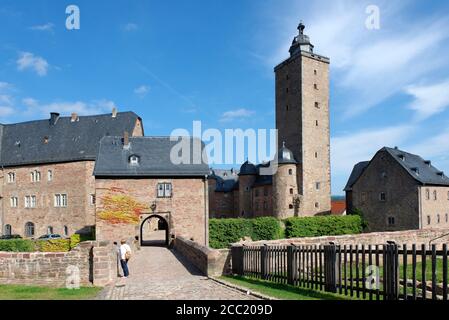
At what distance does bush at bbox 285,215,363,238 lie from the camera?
115 ft

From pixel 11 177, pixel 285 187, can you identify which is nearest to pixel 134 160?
pixel 285 187

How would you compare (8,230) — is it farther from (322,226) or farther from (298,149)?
(298,149)

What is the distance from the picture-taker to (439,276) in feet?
50.3

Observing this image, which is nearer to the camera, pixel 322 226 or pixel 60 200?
pixel 322 226

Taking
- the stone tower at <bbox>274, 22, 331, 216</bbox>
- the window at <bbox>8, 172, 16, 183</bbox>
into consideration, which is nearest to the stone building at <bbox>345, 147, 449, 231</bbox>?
the stone tower at <bbox>274, 22, 331, 216</bbox>

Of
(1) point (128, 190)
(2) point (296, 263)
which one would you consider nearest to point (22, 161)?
(1) point (128, 190)

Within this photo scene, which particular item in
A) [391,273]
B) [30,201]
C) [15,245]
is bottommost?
[15,245]

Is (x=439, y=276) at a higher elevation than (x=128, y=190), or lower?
lower

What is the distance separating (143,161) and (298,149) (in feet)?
71.4

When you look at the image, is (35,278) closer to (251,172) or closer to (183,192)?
(183,192)

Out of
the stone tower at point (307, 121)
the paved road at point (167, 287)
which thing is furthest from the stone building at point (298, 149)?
the paved road at point (167, 287)

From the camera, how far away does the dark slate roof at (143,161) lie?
2845 centimetres

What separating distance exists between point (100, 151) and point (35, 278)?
1895 centimetres

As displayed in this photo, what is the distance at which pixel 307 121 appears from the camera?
45500 millimetres
